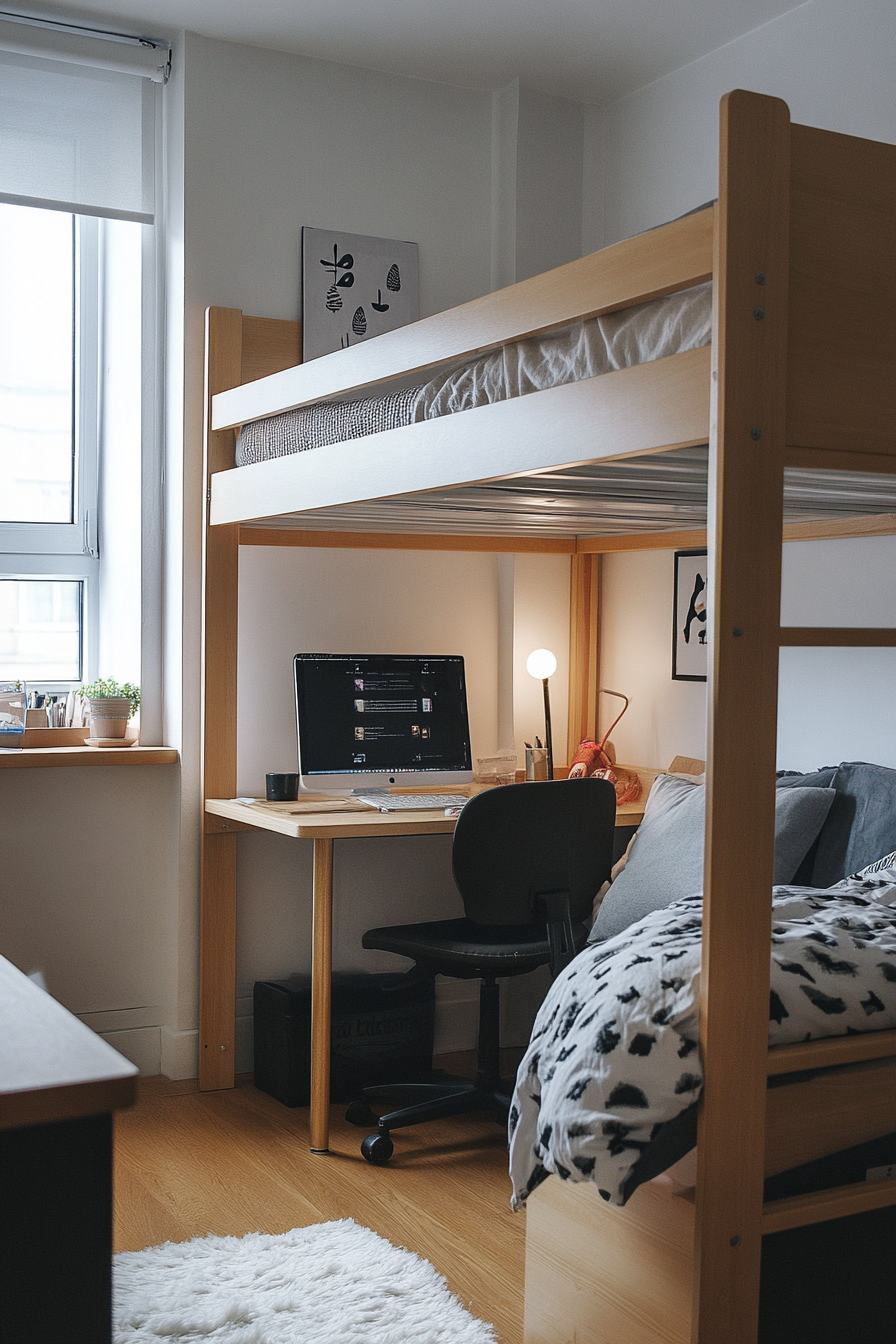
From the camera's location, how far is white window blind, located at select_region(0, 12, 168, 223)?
310 cm

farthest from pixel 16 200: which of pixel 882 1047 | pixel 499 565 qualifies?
pixel 882 1047

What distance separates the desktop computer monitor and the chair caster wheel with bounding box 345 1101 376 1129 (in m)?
0.79

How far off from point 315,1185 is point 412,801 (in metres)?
0.90

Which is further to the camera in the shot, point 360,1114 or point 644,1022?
point 360,1114

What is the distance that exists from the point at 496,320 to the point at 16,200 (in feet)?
5.65

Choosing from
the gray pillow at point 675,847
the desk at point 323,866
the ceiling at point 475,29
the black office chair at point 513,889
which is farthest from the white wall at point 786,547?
the desk at point 323,866

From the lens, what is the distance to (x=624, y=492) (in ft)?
7.57

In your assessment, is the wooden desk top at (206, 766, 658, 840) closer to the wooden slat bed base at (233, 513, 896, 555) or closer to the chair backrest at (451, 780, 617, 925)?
the chair backrest at (451, 780, 617, 925)

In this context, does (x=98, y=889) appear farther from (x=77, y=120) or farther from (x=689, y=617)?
(x=77, y=120)

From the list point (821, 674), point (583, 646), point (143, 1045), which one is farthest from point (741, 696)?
point (143, 1045)

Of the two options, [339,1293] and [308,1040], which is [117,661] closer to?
[308,1040]

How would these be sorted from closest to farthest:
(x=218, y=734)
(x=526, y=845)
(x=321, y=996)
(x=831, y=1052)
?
(x=831, y=1052), (x=526, y=845), (x=321, y=996), (x=218, y=734)

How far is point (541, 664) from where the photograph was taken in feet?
11.4

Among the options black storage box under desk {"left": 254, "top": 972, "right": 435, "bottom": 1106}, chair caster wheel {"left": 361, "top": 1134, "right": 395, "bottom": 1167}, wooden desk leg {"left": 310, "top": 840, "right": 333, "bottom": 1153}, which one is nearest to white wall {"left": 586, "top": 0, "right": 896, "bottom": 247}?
wooden desk leg {"left": 310, "top": 840, "right": 333, "bottom": 1153}
